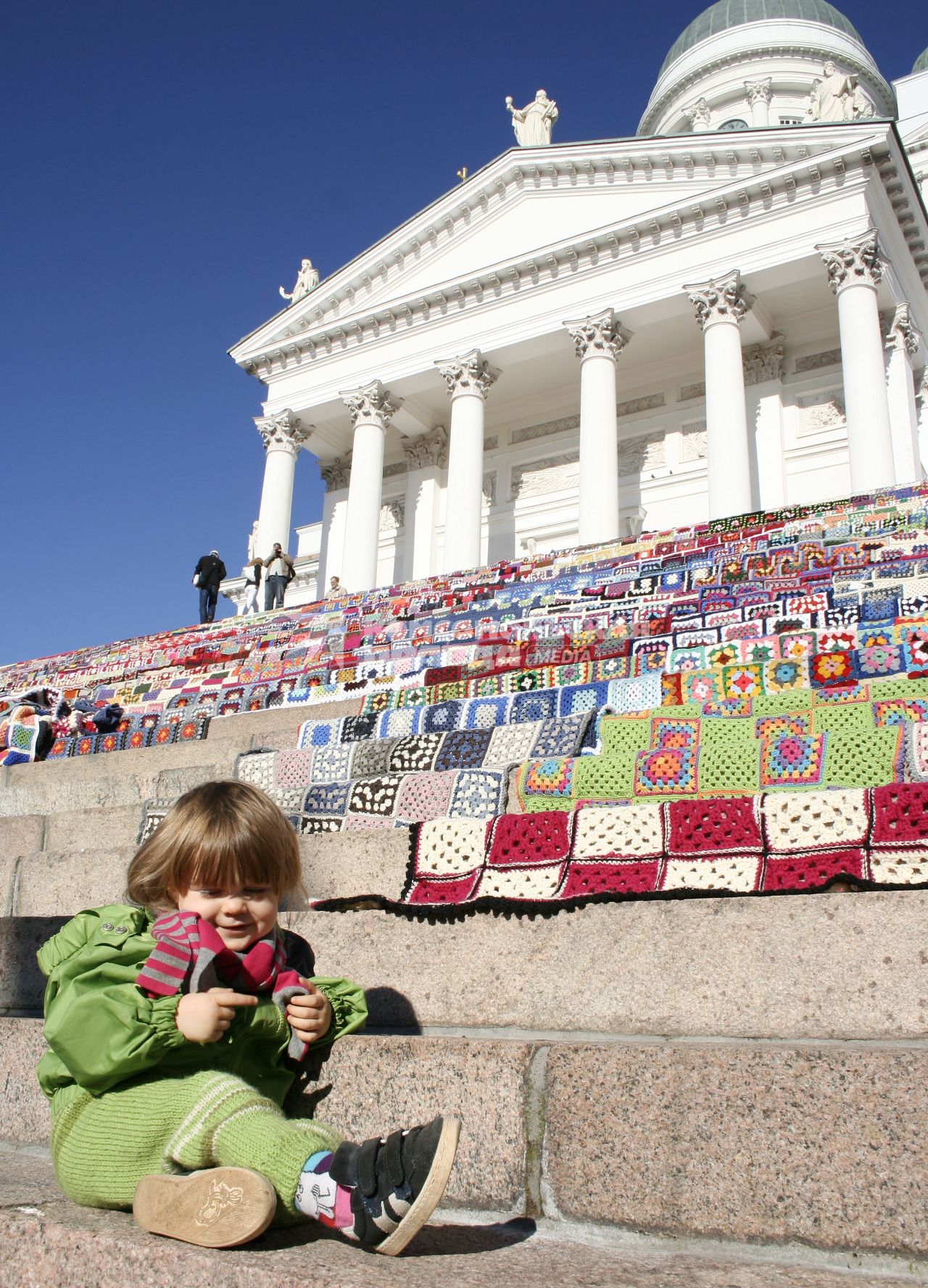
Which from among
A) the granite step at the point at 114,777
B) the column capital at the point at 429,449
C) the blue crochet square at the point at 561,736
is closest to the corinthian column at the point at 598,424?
the column capital at the point at 429,449

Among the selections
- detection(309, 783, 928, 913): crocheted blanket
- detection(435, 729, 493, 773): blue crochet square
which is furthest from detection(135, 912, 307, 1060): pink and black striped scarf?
detection(435, 729, 493, 773): blue crochet square

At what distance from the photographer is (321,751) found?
6.37m

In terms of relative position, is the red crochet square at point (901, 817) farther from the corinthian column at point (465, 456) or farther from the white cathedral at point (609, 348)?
the corinthian column at point (465, 456)

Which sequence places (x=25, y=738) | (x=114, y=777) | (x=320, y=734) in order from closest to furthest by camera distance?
(x=114, y=777), (x=320, y=734), (x=25, y=738)

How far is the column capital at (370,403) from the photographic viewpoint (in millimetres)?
26281

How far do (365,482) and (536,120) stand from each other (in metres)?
10.3

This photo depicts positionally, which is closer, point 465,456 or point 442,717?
point 442,717

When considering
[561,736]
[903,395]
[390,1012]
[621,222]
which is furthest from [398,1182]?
[621,222]

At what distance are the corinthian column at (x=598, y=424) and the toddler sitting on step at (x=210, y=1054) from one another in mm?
18592

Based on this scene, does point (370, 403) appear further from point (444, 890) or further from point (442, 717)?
point (444, 890)

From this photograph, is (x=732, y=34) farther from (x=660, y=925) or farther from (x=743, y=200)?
(x=660, y=925)

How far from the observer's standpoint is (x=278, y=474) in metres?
26.9

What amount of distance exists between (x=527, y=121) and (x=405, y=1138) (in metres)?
28.9

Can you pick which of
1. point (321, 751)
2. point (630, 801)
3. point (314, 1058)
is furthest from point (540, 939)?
Answer: point (321, 751)
